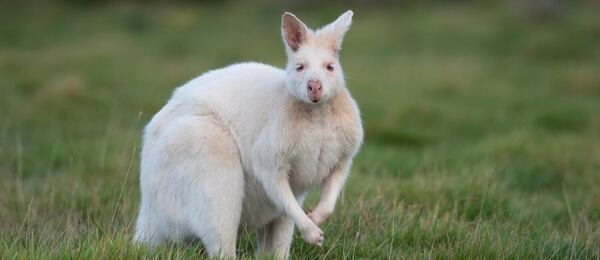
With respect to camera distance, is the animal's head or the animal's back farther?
the animal's back

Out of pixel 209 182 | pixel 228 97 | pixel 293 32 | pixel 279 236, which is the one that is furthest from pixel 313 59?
pixel 279 236

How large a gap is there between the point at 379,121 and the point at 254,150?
22.0 feet

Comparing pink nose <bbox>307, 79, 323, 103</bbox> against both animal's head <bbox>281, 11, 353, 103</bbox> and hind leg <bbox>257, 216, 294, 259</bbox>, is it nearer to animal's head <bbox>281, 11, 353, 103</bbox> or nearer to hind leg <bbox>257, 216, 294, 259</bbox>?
animal's head <bbox>281, 11, 353, 103</bbox>

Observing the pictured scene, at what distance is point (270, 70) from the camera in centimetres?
544

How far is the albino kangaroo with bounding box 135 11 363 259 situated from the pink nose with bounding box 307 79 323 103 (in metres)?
0.02

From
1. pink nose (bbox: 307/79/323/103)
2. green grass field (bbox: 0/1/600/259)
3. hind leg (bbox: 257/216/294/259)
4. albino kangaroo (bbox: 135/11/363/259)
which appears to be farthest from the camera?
green grass field (bbox: 0/1/600/259)

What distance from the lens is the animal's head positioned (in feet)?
15.3

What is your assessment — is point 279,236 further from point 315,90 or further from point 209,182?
point 315,90

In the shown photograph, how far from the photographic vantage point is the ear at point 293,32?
4888 millimetres

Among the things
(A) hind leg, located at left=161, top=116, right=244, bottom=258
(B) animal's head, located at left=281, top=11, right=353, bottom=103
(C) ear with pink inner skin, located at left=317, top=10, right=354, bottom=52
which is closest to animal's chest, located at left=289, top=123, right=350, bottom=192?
(B) animal's head, located at left=281, top=11, right=353, bottom=103

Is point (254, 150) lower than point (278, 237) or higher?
higher

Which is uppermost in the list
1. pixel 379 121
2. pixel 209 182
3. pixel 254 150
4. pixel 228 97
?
pixel 228 97

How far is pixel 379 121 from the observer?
11508mm

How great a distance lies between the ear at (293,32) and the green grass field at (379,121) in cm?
122
